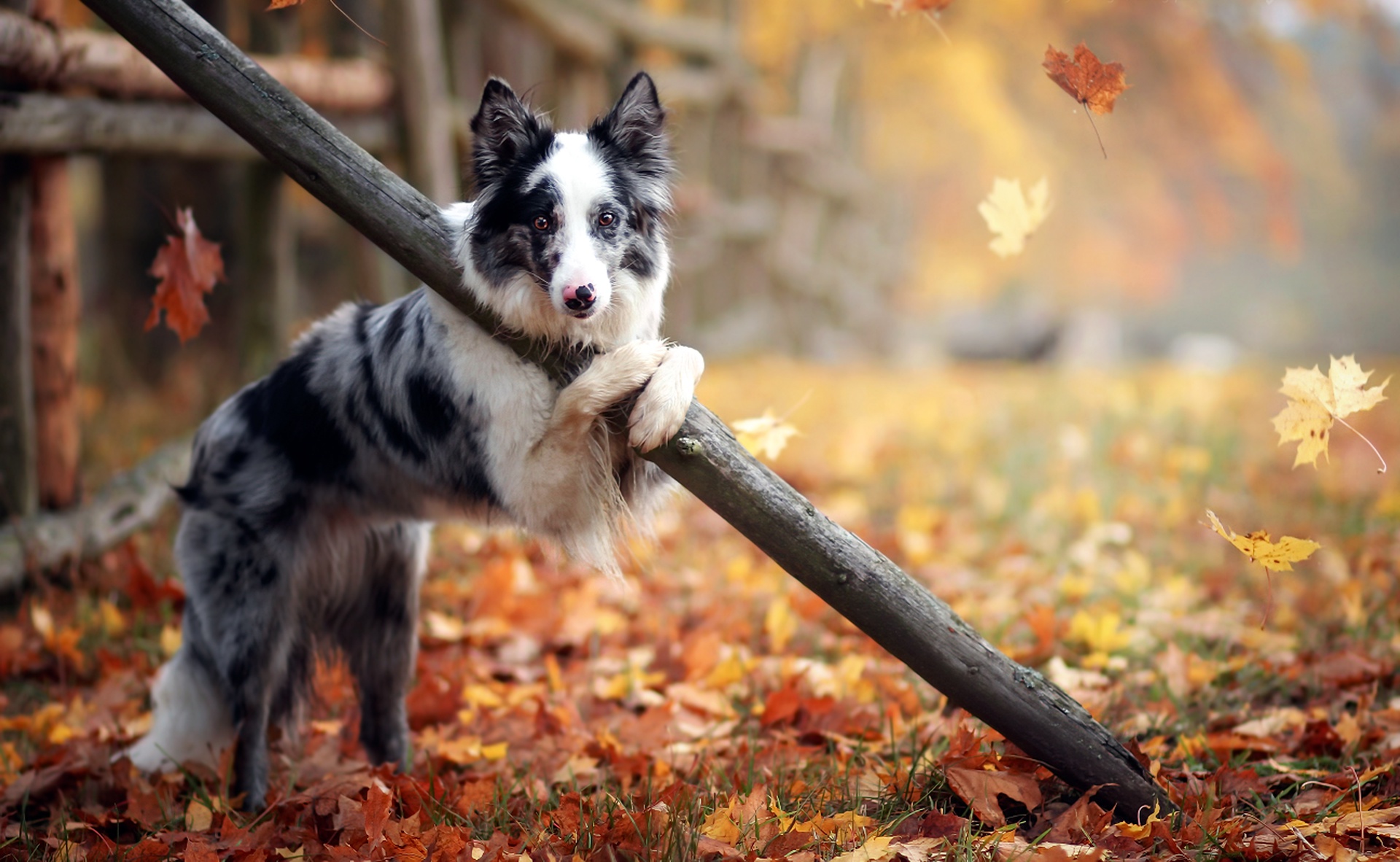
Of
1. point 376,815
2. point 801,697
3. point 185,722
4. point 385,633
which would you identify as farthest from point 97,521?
point 801,697

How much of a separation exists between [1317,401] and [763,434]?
1.25 m

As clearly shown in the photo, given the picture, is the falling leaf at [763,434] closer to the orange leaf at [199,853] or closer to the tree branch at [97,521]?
the orange leaf at [199,853]

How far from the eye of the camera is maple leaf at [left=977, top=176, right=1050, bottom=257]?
8.40 feet

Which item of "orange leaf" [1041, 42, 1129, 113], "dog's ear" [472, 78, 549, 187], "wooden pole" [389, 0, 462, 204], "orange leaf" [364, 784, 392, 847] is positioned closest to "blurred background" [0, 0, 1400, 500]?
"wooden pole" [389, 0, 462, 204]

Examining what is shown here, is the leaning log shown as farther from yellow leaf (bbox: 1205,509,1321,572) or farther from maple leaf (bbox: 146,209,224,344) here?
maple leaf (bbox: 146,209,224,344)

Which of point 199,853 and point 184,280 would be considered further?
point 184,280

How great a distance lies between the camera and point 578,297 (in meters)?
2.31

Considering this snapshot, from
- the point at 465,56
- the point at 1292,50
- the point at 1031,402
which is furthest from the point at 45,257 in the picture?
the point at 1292,50

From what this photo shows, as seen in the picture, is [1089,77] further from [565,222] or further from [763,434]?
[565,222]

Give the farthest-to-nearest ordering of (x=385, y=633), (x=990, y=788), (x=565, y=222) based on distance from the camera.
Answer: (x=385, y=633) → (x=565, y=222) → (x=990, y=788)

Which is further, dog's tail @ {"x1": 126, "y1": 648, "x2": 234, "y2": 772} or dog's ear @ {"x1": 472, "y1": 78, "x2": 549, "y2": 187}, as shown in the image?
dog's tail @ {"x1": 126, "y1": 648, "x2": 234, "y2": 772}

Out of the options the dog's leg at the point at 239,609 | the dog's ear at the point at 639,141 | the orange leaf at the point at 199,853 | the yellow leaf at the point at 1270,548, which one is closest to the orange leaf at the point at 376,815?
the orange leaf at the point at 199,853

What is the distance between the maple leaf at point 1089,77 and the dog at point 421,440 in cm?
98

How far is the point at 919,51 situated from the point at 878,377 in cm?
784
